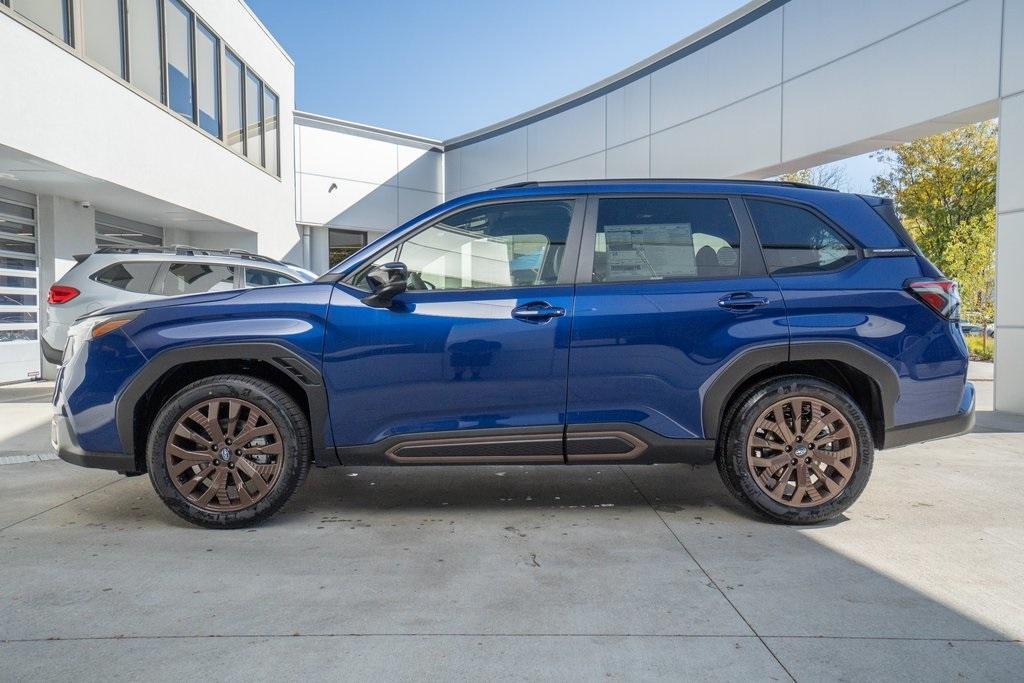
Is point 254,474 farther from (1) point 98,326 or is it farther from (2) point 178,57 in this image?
(2) point 178,57

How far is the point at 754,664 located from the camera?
2258mm

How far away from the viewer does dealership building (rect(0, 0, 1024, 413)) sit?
7922 millimetres

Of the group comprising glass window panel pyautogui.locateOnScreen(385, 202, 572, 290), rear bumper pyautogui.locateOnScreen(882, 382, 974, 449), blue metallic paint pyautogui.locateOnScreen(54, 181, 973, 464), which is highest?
glass window panel pyautogui.locateOnScreen(385, 202, 572, 290)

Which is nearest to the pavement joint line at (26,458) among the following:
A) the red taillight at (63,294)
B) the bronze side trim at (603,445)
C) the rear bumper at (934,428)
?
the red taillight at (63,294)

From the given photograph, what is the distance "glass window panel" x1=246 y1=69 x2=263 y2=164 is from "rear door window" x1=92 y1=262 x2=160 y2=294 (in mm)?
7789

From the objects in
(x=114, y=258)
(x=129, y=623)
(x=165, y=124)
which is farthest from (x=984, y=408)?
(x=165, y=124)

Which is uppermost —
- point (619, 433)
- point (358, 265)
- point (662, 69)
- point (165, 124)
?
point (662, 69)

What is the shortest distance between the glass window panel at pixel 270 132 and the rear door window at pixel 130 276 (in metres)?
8.75

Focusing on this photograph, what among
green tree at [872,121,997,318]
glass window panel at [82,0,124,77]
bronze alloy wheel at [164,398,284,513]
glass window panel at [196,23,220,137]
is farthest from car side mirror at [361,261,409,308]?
green tree at [872,121,997,318]

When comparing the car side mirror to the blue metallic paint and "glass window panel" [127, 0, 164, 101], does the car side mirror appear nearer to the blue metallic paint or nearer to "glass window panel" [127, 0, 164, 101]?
the blue metallic paint

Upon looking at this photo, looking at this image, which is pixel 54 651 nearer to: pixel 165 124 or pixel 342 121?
pixel 165 124

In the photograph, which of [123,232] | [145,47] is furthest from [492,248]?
[123,232]

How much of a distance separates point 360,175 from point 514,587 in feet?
64.4

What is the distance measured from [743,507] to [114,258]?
7.69 meters
